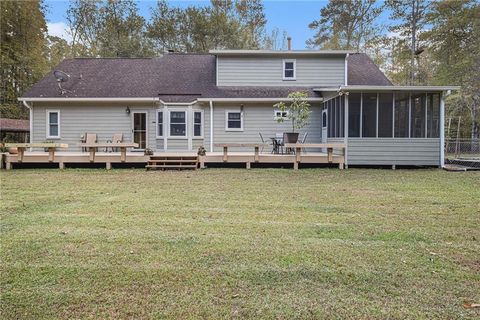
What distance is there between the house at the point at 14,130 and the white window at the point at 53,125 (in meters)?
11.5

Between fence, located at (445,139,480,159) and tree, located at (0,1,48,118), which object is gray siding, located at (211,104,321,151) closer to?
fence, located at (445,139,480,159)

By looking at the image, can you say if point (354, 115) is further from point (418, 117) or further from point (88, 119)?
point (88, 119)

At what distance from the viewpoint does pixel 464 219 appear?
4.86 m

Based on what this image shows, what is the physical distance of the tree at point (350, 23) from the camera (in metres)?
24.8

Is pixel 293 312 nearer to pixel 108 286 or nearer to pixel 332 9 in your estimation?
pixel 108 286

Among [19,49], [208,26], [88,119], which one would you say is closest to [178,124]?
[88,119]

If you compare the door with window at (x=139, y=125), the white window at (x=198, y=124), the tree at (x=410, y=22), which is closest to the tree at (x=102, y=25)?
the door with window at (x=139, y=125)

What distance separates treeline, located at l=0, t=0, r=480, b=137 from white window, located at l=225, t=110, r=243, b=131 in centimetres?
1134

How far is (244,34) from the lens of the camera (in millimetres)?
24922

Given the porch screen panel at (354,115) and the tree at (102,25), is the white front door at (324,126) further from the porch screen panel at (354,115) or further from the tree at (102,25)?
the tree at (102,25)

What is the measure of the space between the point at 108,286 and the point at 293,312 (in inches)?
52.5

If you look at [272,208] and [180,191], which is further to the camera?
[180,191]

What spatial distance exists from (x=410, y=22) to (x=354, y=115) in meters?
15.6

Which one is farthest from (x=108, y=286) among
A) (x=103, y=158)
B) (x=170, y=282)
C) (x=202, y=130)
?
(x=202, y=130)
